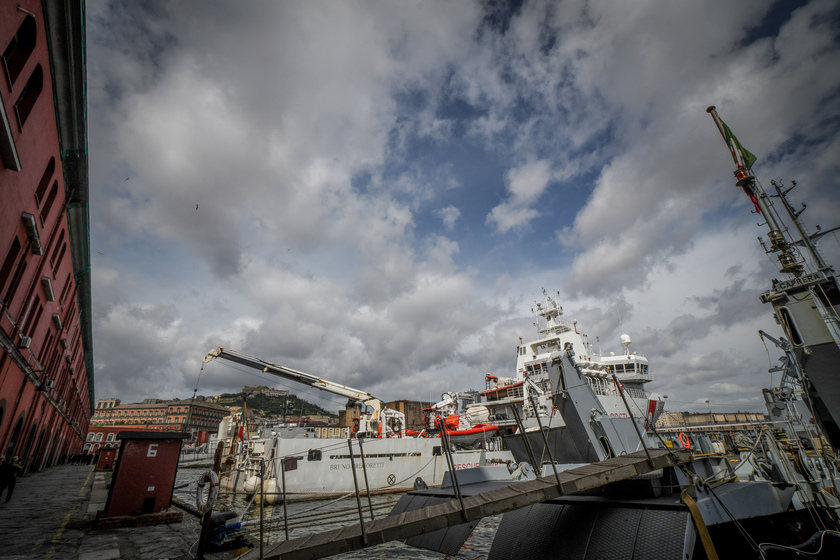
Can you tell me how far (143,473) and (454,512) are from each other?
9446mm

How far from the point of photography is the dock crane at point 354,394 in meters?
20.3

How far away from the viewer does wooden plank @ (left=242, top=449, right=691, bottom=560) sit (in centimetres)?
426

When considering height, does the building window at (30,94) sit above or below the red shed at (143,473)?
above

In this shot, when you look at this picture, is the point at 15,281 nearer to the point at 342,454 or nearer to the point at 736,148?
the point at 342,454

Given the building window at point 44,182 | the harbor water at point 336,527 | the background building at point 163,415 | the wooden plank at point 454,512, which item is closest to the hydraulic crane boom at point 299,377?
the harbor water at point 336,527

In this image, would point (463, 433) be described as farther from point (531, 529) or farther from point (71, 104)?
point (71, 104)

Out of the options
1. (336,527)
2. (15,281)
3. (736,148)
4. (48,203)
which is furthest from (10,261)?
(736,148)

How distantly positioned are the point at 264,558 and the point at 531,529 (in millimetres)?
4104

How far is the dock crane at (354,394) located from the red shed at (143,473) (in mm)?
10543

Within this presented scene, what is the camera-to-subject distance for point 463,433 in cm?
2402

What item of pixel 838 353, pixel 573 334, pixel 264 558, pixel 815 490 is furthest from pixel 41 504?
pixel 573 334

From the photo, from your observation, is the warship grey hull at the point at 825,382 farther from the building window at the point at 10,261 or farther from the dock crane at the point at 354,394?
the building window at the point at 10,261

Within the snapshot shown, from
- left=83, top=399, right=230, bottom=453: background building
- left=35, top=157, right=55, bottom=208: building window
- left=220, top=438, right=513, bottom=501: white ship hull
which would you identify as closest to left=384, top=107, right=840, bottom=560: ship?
left=220, top=438, right=513, bottom=501: white ship hull

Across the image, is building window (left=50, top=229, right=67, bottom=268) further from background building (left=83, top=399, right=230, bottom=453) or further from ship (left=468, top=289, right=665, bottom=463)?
background building (left=83, top=399, right=230, bottom=453)
